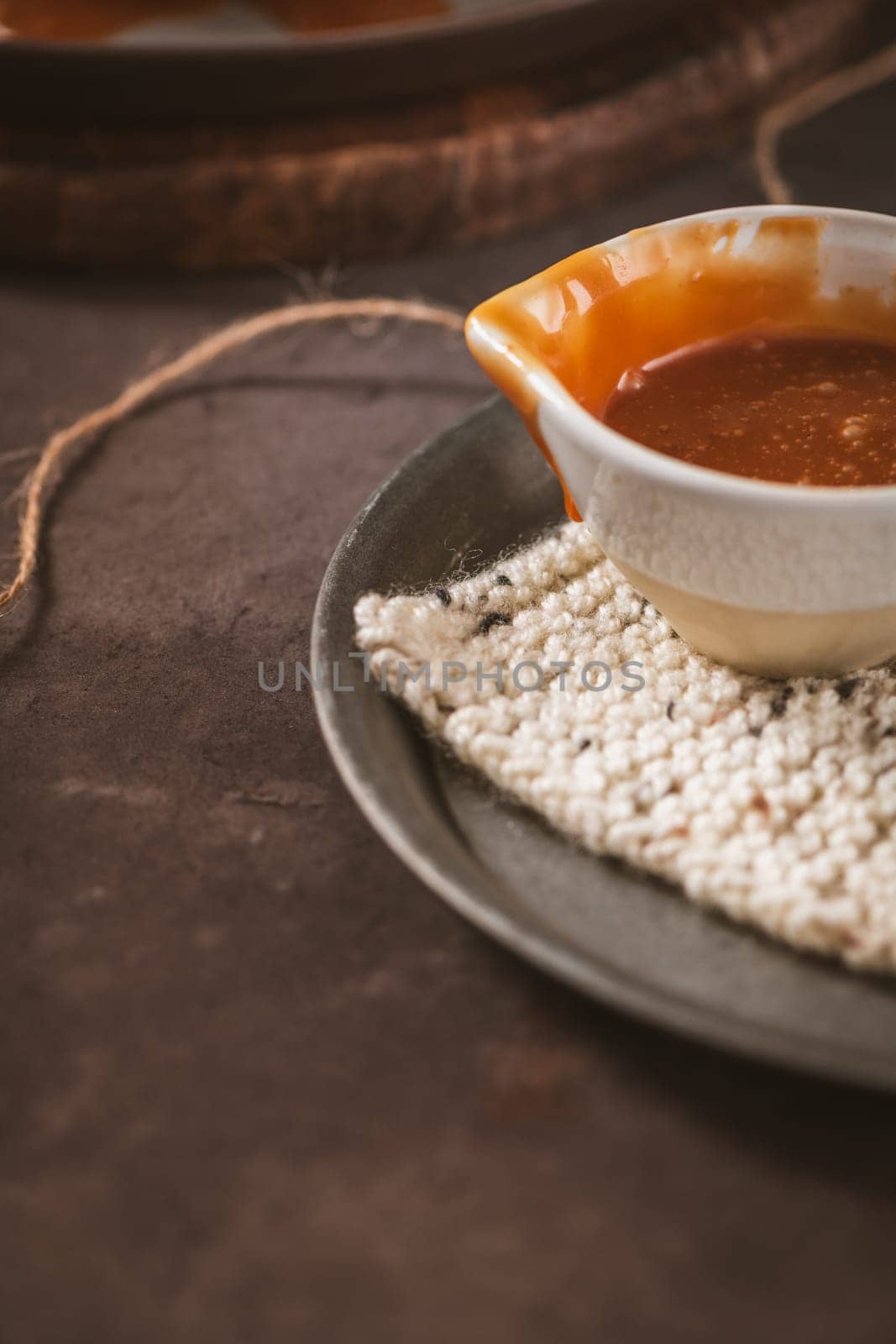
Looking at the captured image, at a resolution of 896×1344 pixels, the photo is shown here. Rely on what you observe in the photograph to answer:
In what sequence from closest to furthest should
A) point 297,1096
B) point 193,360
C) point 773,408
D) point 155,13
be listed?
point 297,1096 < point 773,408 < point 193,360 < point 155,13

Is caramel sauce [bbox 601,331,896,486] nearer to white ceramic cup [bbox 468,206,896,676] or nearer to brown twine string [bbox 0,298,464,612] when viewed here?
white ceramic cup [bbox 468,206,896,676]

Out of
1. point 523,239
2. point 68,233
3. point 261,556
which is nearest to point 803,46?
point 523,239

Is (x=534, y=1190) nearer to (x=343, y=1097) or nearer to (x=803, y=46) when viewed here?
(x=343, y=1097)

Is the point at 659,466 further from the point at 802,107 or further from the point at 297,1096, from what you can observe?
the point at 802,107

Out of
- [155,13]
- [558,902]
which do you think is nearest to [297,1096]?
[558,902]

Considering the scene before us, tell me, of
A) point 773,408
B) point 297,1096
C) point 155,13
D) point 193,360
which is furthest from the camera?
point 155,13
